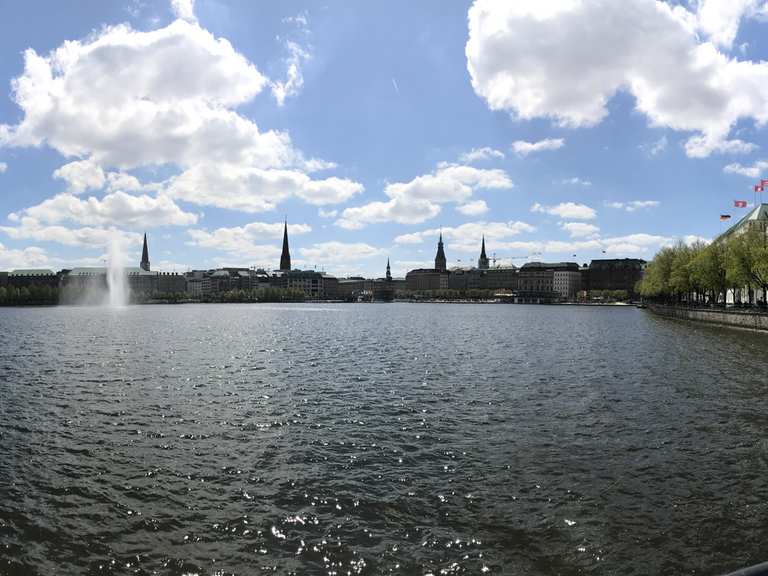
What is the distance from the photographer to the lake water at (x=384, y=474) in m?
11.0

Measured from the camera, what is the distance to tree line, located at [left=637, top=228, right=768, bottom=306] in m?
75.4

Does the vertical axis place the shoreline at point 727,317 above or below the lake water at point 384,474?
above

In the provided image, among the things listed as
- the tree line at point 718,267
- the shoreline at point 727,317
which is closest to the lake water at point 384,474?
the shoreline at point 727,317

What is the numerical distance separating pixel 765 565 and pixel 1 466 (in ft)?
60.6

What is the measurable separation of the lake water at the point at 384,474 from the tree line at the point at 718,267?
167ft

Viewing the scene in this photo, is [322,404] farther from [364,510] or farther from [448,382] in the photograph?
[364,510]

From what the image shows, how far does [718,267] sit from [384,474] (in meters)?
89.7

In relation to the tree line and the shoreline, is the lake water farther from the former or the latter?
the tree line

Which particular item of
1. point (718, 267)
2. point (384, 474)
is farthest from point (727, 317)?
point (384, 474)

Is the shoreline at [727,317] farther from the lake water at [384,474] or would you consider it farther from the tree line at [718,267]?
the lake water at [384,474]

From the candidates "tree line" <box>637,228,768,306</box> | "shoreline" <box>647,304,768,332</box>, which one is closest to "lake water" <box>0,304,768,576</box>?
"shoreline" <box>647,304,768,332</box>

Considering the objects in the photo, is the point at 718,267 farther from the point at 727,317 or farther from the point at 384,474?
the point at 384,474

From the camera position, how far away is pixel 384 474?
15.5 m

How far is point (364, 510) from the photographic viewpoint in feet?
42.9
